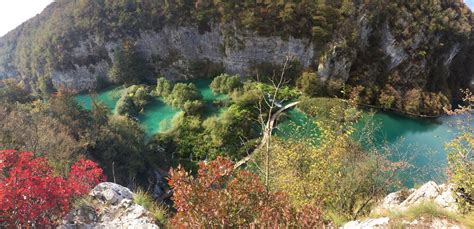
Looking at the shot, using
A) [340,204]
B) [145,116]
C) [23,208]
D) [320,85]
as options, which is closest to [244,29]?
[320,85]

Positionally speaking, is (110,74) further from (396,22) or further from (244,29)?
(396,22)

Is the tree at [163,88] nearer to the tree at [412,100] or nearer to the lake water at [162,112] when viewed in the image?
the lake water at [162,112]

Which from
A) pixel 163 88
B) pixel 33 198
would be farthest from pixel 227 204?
pixel 163 88

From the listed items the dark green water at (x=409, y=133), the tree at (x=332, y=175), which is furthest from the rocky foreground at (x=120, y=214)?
the dark green water at (x=409, y=133)

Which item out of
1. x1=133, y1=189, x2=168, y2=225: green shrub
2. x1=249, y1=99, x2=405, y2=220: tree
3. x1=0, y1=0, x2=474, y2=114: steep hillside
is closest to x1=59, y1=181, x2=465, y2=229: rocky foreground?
x1=133, y1=189, x2=168, y2=225: green shrub

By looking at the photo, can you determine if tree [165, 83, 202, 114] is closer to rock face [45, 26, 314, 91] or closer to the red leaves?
rock face [45, 26, 314, 91]

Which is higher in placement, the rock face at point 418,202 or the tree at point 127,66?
the rock face at point 418,202

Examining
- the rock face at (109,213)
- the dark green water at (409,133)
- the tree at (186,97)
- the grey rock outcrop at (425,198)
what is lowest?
the dark green water at (409,133)
